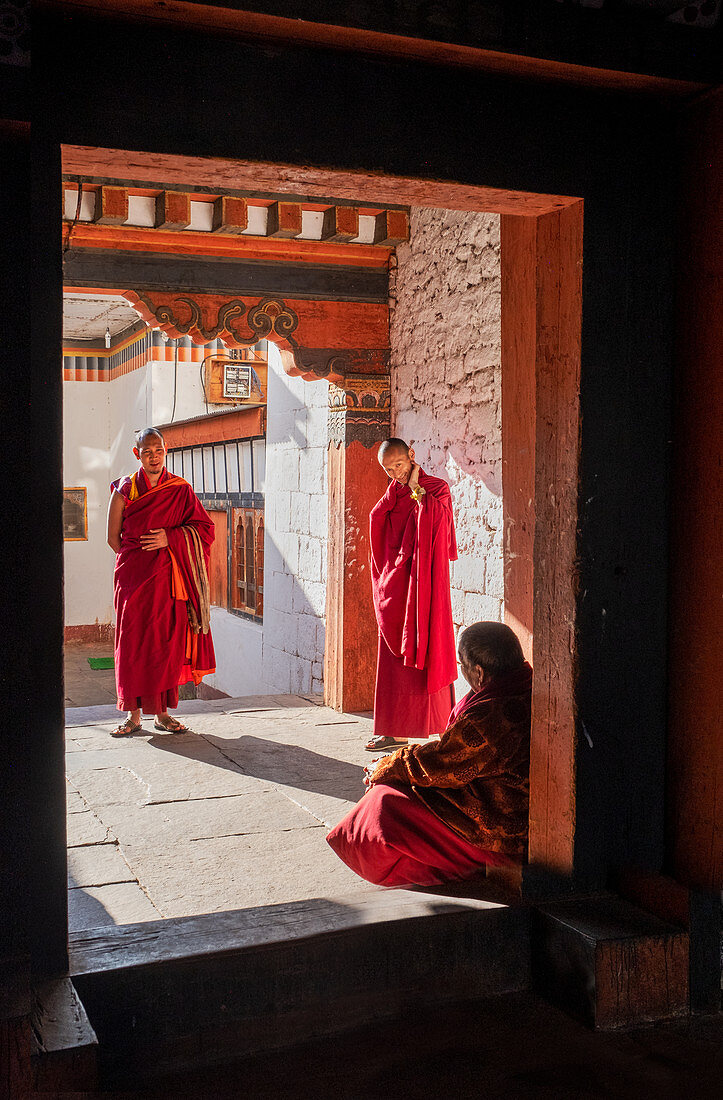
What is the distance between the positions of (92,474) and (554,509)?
41.4 feet

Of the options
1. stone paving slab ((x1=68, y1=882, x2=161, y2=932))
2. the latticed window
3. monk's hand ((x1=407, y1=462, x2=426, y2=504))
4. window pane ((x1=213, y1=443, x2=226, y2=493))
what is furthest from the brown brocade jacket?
window pane ((x1=213, y1=443, x2=226, y2=493))

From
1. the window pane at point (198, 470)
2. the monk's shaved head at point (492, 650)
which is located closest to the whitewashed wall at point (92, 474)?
the window pane at point (198, 470)

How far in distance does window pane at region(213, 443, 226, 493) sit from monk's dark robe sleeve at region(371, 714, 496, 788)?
8.88 meters

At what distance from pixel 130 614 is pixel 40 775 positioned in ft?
10.6

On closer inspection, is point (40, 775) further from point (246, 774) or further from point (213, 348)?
point (213, 348)

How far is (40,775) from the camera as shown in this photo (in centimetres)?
224

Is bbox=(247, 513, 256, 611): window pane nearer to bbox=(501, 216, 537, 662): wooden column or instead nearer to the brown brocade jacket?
bbox=(501, 216, 537, 662): wooden column

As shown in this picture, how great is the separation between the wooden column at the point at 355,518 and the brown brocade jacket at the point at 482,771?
3.29 meters

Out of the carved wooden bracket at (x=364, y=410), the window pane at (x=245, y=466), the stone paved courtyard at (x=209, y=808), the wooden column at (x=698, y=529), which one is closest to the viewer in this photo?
the wooden column at (x=698, y=529)

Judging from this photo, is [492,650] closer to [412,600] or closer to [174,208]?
[412,600]

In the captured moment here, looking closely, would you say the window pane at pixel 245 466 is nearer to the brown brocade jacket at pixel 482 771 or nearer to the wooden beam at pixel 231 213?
the wooden beam at pixel 231 213

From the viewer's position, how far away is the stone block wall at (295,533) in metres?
7.28

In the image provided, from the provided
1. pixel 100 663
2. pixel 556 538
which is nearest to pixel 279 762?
pixel 556 538

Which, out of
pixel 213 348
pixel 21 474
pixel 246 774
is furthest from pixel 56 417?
pixel 213 348
